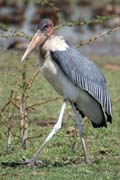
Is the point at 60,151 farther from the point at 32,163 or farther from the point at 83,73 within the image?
the point at 83,73

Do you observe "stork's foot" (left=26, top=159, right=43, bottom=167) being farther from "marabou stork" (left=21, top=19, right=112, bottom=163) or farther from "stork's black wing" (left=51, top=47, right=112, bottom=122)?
"stork's black wing" (left=51, top=47, right=112, bottom=122)

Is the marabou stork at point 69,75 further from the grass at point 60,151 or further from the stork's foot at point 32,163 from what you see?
the grass at point 60,151

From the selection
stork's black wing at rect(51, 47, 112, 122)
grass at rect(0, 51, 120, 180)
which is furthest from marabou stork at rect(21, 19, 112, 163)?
grass at rect(0, 51, 120, 180)

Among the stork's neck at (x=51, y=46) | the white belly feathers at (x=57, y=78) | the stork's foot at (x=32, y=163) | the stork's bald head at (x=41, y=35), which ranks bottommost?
the stork's foot at (x=32, y=163)

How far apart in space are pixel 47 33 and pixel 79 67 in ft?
1.41

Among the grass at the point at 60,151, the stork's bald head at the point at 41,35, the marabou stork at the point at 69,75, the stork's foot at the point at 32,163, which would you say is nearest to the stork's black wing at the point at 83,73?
the marabou stork at the point at 69,75

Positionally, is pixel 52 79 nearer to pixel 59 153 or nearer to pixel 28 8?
pixel 59 153

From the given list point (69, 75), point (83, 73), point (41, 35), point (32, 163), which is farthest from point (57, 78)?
point (32, 163)

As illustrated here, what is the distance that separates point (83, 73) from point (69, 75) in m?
0.15

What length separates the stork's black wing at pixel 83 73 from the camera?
21.7ft

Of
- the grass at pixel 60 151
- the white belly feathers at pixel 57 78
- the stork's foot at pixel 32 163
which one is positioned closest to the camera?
the grass at pixel 60 151

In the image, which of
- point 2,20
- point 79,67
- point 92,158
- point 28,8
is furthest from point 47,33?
point 28,8

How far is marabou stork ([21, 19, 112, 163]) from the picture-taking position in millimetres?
6613

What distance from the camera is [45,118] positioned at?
378 inches
